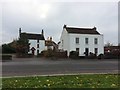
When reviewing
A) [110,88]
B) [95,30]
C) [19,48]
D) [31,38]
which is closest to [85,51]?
[95,30]

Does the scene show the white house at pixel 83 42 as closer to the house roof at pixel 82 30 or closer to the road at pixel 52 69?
the house roof at pixel 82 30

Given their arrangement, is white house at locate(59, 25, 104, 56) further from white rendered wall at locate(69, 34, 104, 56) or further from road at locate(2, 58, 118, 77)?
road at locate(2, 58, 118, 77)

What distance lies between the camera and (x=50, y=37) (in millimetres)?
79750

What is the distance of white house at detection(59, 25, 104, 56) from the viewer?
63.6 m

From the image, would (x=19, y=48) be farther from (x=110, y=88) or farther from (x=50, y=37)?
(x=110, y=88)

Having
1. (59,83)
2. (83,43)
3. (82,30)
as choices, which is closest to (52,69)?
(59,83)

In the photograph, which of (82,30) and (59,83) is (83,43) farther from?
(59,83)

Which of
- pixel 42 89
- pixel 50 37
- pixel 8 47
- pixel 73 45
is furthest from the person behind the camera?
pixel 50 37

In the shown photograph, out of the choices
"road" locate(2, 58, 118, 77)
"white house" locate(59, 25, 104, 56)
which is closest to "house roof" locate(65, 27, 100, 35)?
"white house" locate(59, 25, 104, 56)

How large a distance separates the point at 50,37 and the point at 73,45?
17.5 meters

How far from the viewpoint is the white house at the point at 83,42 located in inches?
2505

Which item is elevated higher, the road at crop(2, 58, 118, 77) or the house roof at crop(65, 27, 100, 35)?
the house roof at crop(65, 27, 100, 35)

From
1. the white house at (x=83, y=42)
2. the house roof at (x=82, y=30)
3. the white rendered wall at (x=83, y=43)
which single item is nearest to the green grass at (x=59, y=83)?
the white house at (x=83, y=42)

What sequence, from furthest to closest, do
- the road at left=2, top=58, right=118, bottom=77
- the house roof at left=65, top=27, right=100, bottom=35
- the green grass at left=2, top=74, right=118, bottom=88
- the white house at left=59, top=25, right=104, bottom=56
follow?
the house roof at left=65, top=27, right=100, bottom=35 < the white house at left=59, top=25, right=104, bottom=56 < the road at left=2, top=58, right=118, bottom=77 < the green grass at left=2, top=74, right=118, bottom=88
